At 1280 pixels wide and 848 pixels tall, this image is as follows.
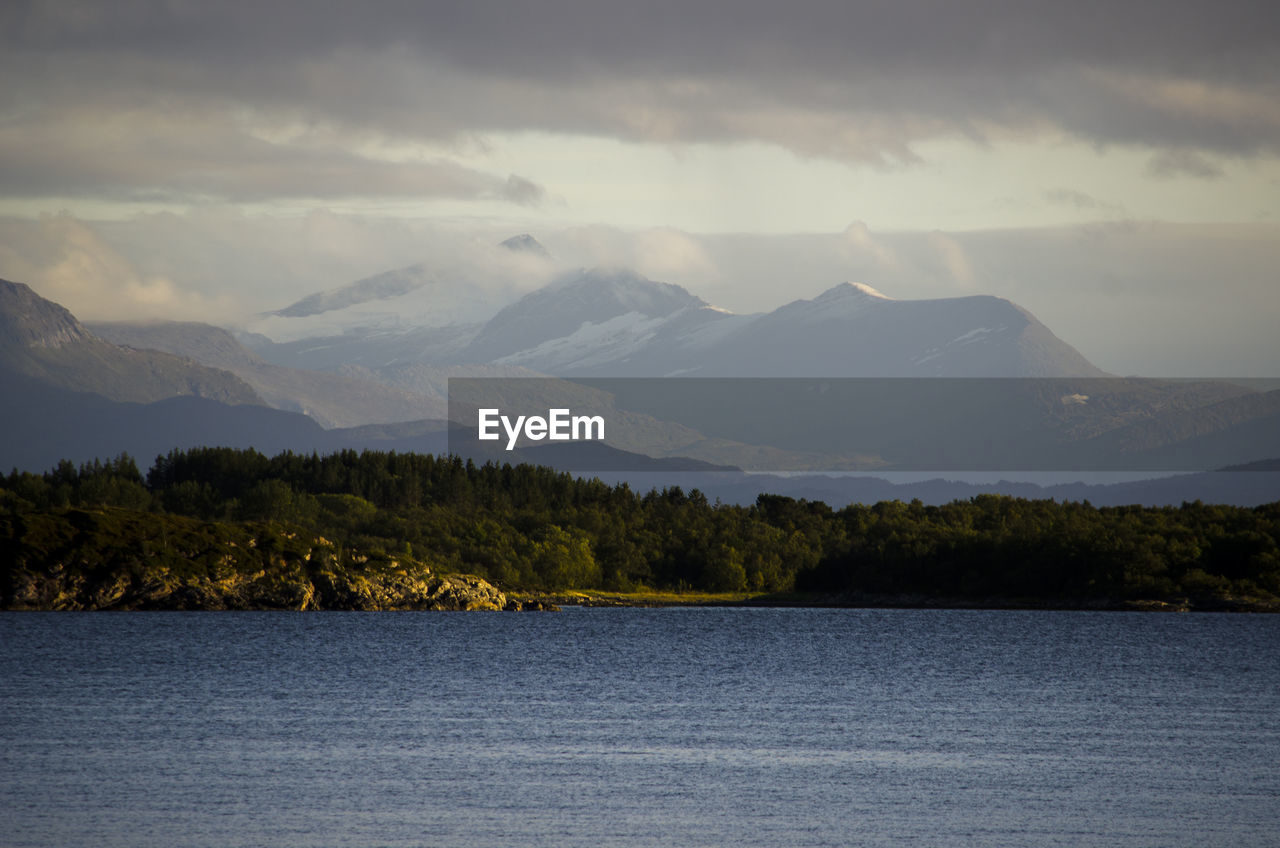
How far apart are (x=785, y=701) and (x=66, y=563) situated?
103 m

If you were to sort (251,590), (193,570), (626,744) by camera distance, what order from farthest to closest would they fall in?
(251,590) → (193,570) → (626,744)

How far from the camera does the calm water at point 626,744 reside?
124ft

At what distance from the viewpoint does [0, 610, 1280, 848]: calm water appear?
3791 cm

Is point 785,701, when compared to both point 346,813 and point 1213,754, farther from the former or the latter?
point 346,813

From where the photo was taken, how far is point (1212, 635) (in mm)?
129750

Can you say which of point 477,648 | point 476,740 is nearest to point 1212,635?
point 477,648

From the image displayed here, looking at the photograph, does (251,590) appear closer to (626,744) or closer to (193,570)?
(193,570)

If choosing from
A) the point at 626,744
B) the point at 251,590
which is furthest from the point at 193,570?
the point at 626,744

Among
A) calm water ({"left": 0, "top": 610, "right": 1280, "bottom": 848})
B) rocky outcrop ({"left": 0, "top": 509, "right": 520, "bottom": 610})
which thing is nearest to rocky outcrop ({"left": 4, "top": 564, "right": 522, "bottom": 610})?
rocky outcrop ({"left": 0, "top": 509, "right": 520, "bottom": 610})

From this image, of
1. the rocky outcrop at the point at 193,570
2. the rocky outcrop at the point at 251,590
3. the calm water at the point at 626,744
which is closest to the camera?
the calm water at the point at 626,744

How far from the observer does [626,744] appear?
5469 cm

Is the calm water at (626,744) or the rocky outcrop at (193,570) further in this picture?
the rocky outcrop at (193,570)

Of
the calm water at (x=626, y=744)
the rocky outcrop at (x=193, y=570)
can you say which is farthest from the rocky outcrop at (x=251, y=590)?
the calm water at (x=626, y=744)

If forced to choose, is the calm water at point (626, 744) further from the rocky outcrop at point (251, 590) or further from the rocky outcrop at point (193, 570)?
the rocky outcrop at point (193, 570)
